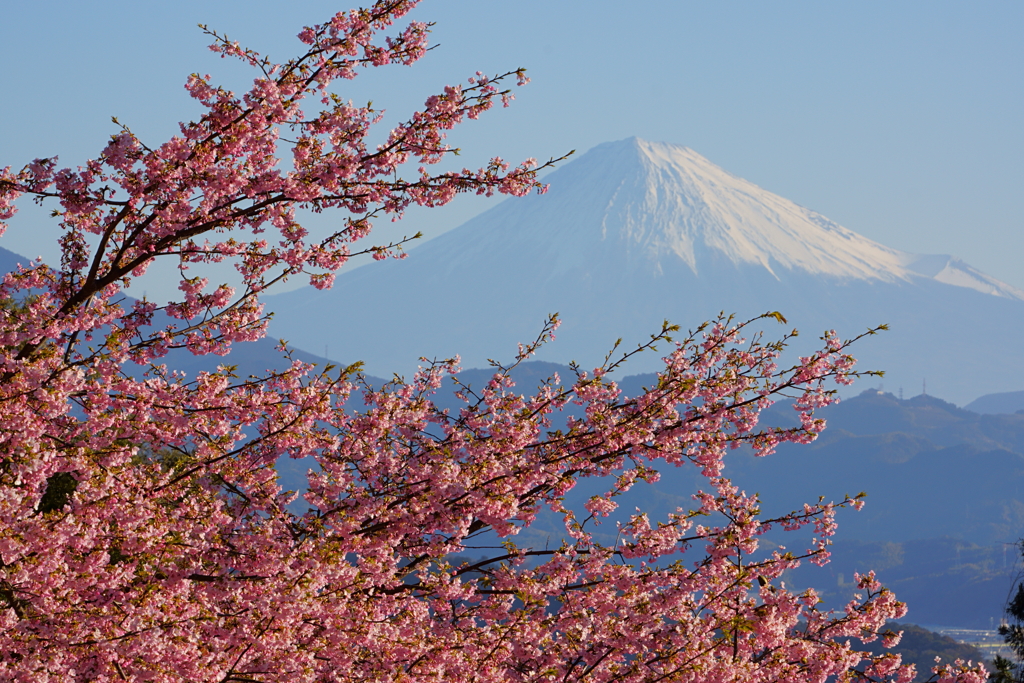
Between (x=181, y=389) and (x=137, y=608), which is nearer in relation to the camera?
(x=137, y=608)

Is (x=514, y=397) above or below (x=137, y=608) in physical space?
above

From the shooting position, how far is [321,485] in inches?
251

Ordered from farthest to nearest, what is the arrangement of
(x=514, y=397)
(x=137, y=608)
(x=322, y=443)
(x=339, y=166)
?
1. (x=514, y=397)
2. (x=322, y=443)
3. (x=339, y=166)
4. (x=137, y=608)

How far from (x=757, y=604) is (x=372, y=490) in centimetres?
241

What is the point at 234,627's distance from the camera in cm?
582

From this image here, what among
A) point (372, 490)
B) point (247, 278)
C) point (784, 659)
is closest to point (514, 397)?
point (372, 490)

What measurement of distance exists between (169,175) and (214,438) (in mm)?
1636

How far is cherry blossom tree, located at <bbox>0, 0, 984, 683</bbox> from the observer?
568cm

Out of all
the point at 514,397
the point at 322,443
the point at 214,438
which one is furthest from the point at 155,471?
the point at 514,397

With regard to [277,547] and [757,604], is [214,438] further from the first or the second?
[757,604]

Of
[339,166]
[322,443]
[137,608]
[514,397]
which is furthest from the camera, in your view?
[514,397]

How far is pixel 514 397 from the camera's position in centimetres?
740

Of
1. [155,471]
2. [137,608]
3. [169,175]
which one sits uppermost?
A: [169,175]

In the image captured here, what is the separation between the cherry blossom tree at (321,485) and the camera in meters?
5.68
